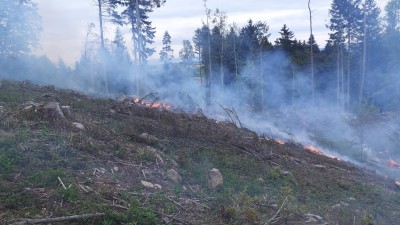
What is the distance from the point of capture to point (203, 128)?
1284 cm

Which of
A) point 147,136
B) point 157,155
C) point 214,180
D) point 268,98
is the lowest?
point 268,98

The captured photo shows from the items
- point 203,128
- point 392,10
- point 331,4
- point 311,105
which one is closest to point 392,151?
point 311,105

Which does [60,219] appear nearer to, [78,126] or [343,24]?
[78,126]

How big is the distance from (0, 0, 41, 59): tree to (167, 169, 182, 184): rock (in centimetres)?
2770

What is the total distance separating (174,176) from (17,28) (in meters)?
29.8

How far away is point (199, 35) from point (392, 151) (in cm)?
2420

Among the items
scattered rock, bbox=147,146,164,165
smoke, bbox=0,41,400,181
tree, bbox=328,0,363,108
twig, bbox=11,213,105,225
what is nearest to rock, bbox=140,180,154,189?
scattered rock, bbox=147,146,164,165

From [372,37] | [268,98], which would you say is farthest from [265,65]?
[372,37]

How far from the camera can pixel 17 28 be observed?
31.8m

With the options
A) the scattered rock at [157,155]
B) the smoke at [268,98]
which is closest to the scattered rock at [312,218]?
the scattered rock at [157,155]

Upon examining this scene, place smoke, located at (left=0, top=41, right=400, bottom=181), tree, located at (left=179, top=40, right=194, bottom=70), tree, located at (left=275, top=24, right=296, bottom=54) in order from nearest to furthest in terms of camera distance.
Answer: smoke, located at (left=0, top=41, right=400, bottom=181)
tree, located at (left=275, top=24, right=296, bottom=54)
tree, located at (left=179, top=40, right=194, bottom=70)

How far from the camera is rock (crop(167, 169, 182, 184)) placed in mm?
8031

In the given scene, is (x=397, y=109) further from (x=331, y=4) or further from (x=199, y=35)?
(x=199, y=35)

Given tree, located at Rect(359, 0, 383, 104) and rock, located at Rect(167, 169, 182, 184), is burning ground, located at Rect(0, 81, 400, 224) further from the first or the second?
tree, located at Rect(359, 0, 383, 104)
